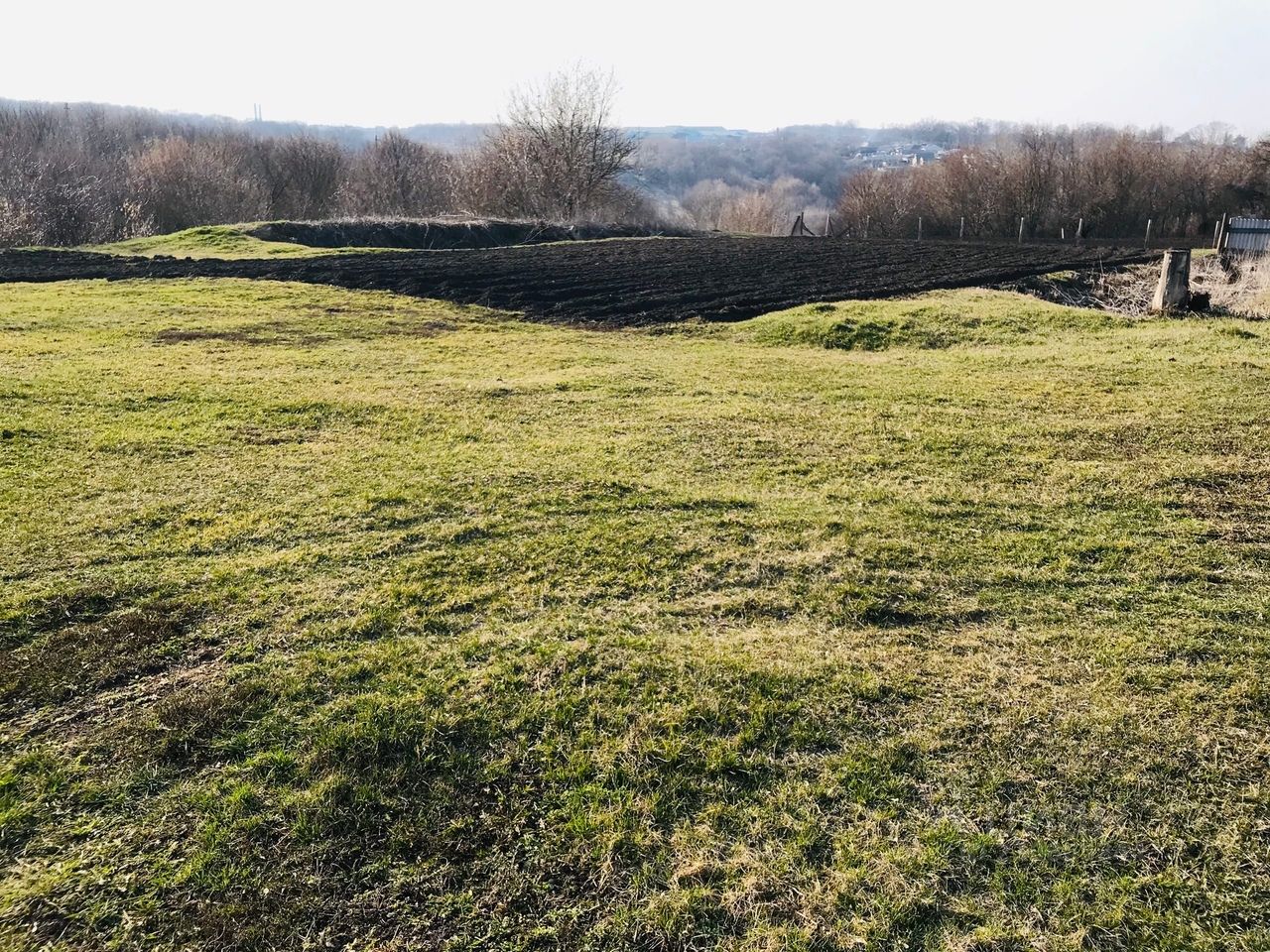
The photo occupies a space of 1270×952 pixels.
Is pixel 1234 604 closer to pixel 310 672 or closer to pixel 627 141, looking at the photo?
pixel 310 672

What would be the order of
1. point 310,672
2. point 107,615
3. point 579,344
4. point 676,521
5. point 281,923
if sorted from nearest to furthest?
point 281,923, point 310,672, point 107,615, point 676,521, point 579,344

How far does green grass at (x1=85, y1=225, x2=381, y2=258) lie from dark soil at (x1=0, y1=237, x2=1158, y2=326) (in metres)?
2.40

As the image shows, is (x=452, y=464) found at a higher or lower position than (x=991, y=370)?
lower

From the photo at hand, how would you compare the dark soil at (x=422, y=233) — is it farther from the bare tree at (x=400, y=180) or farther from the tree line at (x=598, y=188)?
the bare tree at (x=400, y=180)

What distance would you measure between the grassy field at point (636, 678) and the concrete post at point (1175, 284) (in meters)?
7.04

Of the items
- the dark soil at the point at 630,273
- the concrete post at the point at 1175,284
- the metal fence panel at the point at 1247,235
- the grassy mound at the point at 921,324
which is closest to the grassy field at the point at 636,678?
the grassy mound at the point at 921,324

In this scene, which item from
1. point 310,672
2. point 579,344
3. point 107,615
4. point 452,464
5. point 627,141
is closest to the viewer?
point 310,672

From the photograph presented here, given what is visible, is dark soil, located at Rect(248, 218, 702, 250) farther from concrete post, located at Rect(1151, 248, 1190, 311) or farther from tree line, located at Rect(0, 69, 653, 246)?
concrete post, located at Rect(1151, 248, 1190, 311)

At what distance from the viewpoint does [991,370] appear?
1125 centimetres

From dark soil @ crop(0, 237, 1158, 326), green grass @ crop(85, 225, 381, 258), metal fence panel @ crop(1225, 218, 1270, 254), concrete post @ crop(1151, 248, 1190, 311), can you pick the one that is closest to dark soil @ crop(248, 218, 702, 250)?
green grass @ crop(85, 225, 381, 258)

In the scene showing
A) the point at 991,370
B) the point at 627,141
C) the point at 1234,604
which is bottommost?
the point at 1234,604

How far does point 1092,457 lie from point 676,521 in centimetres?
413

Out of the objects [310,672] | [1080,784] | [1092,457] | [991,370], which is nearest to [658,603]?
[310,672]

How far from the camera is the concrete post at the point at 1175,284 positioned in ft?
48.6
